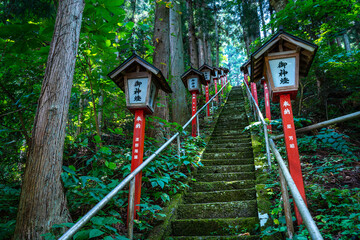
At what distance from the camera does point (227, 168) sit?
5.07 meters

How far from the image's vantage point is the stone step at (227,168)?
4.95 m

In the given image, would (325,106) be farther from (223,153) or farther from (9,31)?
(9,31)

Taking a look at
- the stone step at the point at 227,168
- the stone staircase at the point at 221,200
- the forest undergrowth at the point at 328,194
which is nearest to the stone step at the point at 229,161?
the stone staircase at the point at 221,200

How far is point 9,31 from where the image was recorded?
2723 millimetres

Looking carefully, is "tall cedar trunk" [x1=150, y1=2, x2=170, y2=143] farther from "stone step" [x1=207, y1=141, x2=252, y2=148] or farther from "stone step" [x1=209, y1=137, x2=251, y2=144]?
"stone step" [x1=209, y1=137, x2=251, y2=144]

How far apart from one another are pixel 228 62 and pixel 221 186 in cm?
4765

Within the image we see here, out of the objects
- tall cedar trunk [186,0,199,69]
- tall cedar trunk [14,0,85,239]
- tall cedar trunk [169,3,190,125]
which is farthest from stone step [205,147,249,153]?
tall cedar trunk [186,0,199,69]

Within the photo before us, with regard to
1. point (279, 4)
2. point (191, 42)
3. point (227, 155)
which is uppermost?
point (191, 42)

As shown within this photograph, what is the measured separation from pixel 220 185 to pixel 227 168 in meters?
0.76

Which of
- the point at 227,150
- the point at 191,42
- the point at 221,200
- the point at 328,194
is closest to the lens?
the point at 328,194

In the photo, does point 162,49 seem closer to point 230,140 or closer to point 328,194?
point 230,140

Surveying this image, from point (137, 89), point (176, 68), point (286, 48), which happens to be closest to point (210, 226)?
point (137, 89)

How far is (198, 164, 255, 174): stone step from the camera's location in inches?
195

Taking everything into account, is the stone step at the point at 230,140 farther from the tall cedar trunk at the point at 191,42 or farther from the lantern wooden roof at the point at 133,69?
the tall cedar trunk at the point at 191,42
